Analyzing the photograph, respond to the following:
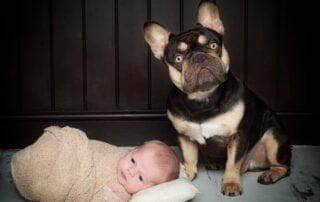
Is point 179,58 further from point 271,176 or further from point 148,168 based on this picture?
point 271,176

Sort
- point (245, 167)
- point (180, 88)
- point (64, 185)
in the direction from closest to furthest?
point (64, 185)
point (180, 88)
point (245, 167)

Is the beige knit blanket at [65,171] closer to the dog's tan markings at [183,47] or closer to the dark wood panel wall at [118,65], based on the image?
the dog's tan markings at [183,47]

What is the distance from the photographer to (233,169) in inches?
79.2

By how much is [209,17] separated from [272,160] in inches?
27.2

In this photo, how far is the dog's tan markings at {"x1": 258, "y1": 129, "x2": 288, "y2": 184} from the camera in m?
2.10

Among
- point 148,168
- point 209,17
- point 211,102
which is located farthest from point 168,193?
point 209,17

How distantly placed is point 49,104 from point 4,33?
1.46 feet

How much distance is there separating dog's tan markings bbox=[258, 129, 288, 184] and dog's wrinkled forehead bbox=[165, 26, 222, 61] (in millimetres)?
513

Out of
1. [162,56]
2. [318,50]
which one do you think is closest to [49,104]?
[162,56]

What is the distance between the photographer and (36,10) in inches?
101

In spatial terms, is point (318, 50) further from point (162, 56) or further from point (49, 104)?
point (49, 104)

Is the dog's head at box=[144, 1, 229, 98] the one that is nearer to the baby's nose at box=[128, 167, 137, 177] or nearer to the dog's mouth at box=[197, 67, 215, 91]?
the dog's mouth at box=[197, 67, 215, 91]

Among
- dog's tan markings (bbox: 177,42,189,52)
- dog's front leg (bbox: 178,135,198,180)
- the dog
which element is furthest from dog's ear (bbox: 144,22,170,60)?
dog's front leg (bbox: 178,135,198,180)

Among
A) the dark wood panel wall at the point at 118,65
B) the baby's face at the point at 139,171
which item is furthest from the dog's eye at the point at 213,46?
the dark wood panel wall at the point at 118,65
